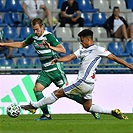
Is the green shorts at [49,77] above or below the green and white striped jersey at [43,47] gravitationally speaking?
below

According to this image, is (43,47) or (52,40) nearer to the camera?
(52,40)

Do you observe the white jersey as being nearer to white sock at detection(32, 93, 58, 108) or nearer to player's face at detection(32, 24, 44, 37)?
white sock at detection(32, 93, 58, 108)

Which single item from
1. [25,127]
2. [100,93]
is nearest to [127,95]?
[100,93]

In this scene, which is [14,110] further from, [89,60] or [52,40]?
[89,60]

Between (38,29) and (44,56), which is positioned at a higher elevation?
(38,29)

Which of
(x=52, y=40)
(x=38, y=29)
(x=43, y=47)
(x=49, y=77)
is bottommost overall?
(x=49, y=77)

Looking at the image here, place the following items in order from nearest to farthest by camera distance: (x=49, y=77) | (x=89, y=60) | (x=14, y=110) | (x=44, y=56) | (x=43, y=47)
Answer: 1. (x=89, y=60)
2. (x=14, y=110)
3. (x=43, y=47)
4. (x=44, y=56)
5. (x=49, y=77)

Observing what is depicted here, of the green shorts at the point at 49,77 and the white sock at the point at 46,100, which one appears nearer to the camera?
the white sock at the point at 46,100

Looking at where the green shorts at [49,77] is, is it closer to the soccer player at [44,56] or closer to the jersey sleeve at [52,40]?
A: the soccer player at [44,56]

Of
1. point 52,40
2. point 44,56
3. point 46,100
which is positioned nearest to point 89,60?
point 52,40

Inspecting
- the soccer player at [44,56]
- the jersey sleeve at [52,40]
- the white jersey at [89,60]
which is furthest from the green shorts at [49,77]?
the white jersey at [89,60]

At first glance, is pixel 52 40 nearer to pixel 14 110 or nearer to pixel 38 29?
pixel 38 29

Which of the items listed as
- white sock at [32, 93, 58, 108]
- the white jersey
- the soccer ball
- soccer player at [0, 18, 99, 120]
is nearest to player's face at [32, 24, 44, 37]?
soccer player at [0, 18, 99, 120]

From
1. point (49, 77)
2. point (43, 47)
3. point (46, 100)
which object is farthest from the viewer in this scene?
point (49, 77)
